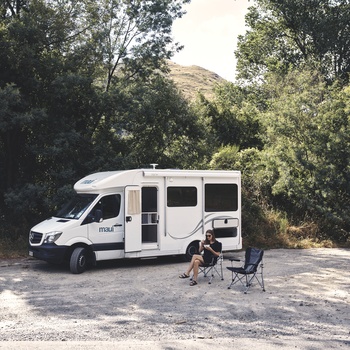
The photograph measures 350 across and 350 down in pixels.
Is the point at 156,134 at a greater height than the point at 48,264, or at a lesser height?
greater

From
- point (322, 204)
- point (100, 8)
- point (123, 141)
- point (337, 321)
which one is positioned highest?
point (100, 8)

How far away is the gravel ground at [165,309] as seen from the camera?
685 centimetres

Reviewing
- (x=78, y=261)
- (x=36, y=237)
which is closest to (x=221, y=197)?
(x=78, y=261)

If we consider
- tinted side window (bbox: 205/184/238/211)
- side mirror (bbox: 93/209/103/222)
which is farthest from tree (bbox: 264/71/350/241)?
side mirror (bbox: 93/209/103/222)

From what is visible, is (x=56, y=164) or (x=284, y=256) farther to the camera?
(x=56, y=164)

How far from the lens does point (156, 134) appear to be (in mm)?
19031

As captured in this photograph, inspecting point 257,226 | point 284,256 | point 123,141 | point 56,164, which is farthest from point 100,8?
point 284,256

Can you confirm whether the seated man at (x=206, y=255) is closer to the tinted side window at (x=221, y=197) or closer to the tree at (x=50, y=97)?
the tinted side window at (x=221, y=197)

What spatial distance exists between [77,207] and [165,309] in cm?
518

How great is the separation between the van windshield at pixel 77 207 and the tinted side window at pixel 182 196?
219cm

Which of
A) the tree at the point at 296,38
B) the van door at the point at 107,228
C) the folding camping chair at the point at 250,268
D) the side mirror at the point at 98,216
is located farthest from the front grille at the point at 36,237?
the tree at the point at 296,38

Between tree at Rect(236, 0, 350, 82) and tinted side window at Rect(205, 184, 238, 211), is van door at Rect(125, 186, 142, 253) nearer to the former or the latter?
tinted side window at Rect(205, 184, 238, 211)

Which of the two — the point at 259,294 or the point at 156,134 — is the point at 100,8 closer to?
the point at 156,134

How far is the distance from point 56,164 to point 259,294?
9607 millimetres
